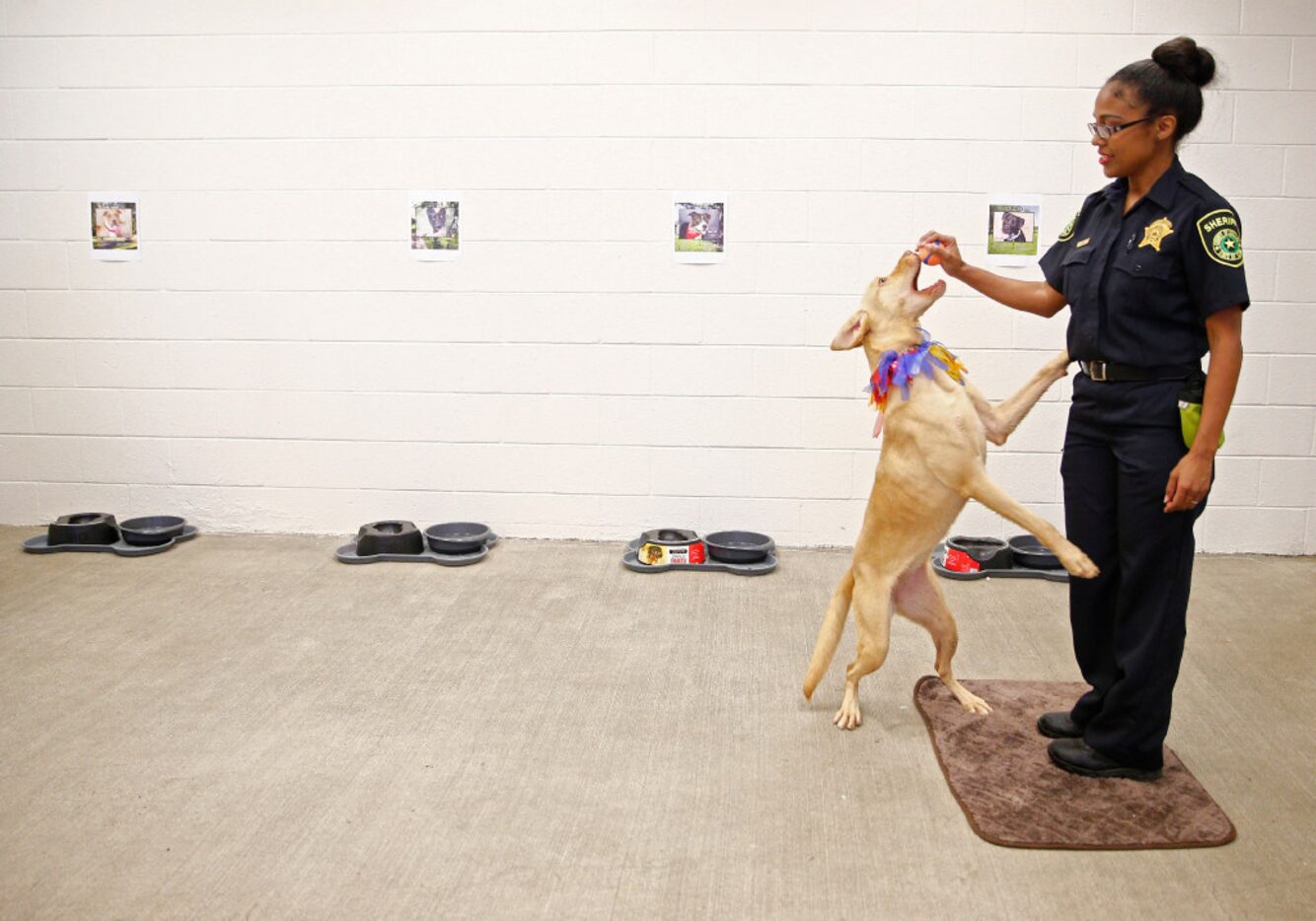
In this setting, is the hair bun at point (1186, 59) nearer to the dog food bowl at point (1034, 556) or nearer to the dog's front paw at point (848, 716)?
the dog's front paw at point (848, 716)

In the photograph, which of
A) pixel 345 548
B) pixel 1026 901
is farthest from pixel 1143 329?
pixel 345 548

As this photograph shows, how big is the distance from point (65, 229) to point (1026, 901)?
4450 mm

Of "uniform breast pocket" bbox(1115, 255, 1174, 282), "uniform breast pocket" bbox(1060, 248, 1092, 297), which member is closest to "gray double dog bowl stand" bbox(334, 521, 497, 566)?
"uniform breast pocket" bbox(1060, 248, 1092, 297)

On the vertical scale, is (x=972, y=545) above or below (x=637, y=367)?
below

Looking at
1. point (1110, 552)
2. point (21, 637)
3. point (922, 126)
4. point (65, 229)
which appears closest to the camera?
point (1110, 552)

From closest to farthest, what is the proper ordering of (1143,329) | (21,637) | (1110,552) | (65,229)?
(1143,329), (1110,552), (21,637), (65,229)

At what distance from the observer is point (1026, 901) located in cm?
216

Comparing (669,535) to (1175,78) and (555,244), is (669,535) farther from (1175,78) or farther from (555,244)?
(1175,78)

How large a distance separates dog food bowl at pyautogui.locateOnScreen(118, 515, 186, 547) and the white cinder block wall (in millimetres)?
108

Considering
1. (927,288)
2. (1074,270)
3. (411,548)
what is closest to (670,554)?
(411,548)

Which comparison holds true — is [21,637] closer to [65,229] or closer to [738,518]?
[65,229]

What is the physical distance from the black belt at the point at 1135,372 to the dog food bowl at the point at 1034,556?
1835mm

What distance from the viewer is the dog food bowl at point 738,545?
434 centimetres

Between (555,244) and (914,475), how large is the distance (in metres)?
2.30
